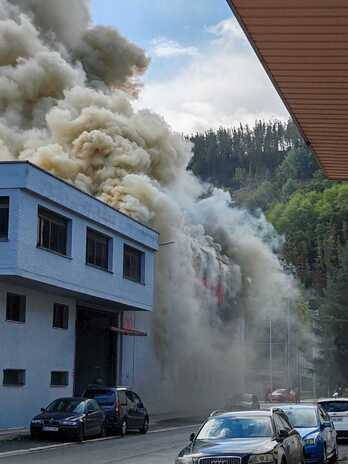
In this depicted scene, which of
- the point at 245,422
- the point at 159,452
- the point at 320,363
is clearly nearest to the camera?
the point at 245,422

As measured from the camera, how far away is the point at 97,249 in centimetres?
3397

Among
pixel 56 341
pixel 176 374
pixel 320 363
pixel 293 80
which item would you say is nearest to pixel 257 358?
pixel 320 363

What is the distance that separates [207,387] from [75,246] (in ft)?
83.1

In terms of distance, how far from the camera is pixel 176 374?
48.5 meters

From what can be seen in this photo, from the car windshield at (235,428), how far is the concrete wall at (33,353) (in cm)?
1574

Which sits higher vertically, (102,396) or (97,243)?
(97,243)

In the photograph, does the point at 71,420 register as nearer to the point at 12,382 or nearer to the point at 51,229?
the point at 12,382

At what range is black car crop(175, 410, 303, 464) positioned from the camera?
11.4 metres

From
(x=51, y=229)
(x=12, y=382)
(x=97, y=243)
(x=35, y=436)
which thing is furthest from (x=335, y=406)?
(x=97, y=243)

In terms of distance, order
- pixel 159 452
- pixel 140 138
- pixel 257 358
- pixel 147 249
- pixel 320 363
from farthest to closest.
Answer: pixel 257 358
pixel 320 363
pixel 140 138
pixel 147 249
pixel 159 452

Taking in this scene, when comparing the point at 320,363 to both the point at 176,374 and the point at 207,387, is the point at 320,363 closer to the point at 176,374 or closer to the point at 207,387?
the point at 207,387

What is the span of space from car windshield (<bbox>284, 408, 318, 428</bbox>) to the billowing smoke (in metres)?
26.7

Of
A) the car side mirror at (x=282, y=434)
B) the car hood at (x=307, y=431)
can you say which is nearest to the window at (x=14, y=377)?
the car hood at (x=307, y=431)

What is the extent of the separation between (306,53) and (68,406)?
18.9m
